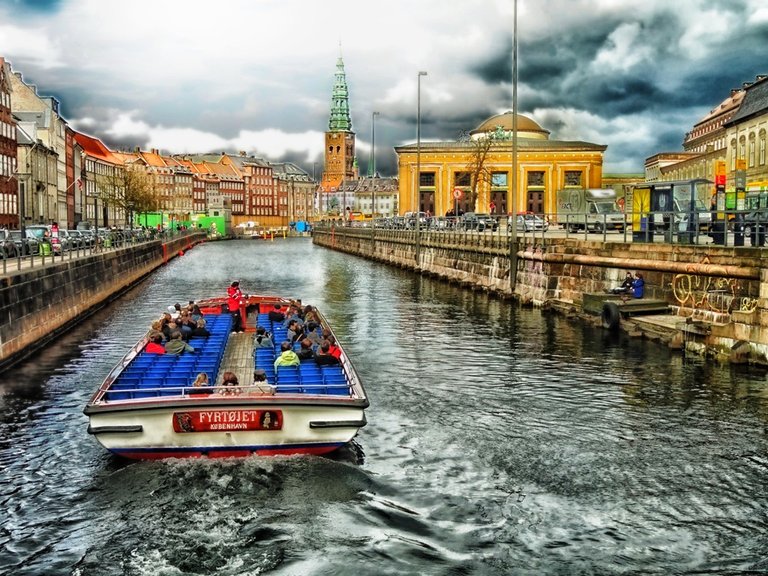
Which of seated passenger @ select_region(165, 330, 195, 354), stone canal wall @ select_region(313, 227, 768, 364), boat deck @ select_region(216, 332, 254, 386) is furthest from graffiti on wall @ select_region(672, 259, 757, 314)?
seated passenger @ select_region(165, 330, 195, 354)

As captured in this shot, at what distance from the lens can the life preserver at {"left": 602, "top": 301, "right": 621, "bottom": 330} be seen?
31.1 metres

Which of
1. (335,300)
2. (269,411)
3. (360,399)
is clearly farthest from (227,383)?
(335,300)

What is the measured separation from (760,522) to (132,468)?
9.78m

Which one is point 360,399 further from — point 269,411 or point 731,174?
point 731,174

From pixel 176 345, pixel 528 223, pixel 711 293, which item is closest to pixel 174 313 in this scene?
pixel 176 345

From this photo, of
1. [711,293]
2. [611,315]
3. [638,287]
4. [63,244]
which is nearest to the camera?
[711,293]

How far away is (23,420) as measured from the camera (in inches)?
743

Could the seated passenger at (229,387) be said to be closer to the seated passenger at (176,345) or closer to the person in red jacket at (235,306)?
the seated passenger at (176,345)

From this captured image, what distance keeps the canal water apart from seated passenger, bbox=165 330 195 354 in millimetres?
2448

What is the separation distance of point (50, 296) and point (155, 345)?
43.3ft

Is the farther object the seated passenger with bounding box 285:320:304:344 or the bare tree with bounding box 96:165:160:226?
the bare tree with bounding box 96:165:160:226

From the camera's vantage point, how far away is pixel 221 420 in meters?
14.2

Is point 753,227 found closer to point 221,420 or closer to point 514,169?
point 514,169

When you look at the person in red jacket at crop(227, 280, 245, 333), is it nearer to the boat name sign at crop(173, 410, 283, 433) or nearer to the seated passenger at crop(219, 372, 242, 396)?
the seated passenger at crop(219, 372, 242, 396)
